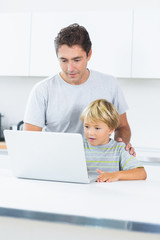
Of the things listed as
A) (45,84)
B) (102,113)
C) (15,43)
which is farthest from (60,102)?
(15,43)

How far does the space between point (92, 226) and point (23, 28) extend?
2.46m

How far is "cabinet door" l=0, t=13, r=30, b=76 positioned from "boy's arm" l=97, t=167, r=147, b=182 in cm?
179

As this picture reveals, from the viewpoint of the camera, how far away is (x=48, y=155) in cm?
144

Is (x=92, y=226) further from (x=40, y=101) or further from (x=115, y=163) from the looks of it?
(x=40, y=101)

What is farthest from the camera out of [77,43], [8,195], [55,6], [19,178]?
[55,6]

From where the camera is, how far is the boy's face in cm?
183

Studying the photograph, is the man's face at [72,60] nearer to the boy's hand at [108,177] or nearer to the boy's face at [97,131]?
the boy's face at [97,131]

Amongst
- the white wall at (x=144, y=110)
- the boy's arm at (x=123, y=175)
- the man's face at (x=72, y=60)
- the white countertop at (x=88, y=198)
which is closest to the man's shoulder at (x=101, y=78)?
the man's face at (x=72, y=60)

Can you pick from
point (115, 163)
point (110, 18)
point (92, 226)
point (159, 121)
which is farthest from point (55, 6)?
point (92, 226)

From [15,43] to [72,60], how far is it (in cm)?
140

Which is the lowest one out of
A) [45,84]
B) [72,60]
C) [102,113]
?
[102,113]

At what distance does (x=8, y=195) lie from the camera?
49.8 inches

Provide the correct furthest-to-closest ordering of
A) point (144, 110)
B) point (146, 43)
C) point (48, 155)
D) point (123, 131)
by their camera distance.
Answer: point (144, 110) → point (146, 43) → point (123, 131) → point (48, 155)

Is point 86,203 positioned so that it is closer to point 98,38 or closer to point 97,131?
point 97,131
